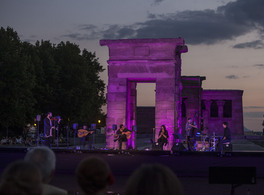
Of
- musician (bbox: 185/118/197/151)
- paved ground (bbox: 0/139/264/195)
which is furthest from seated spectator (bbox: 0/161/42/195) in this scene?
musician (bbox: 185/118/197/151)

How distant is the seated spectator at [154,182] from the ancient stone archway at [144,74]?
25.8 metres

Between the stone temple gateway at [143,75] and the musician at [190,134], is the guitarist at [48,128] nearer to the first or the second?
the stone temple gateway at [143,75]

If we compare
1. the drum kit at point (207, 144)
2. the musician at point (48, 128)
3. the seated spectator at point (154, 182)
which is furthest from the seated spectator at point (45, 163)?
the drum kit at point (207, 144)

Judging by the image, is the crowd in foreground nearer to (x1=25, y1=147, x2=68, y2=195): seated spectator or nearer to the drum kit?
(x1=25, y1=147, x2=68, y2=195): seated spectator

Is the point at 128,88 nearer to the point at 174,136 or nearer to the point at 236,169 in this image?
the point at 174,136

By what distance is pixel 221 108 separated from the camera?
74.4m

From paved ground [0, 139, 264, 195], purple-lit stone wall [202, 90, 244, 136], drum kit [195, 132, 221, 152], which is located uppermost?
purple-lit stone wall [202, 90, 244, 136]

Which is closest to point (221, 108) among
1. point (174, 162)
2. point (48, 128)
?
point (48, 128)

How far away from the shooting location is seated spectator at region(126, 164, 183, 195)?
9.37 ft

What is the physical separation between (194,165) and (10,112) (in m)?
25.0

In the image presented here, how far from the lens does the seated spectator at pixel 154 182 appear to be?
112 inches

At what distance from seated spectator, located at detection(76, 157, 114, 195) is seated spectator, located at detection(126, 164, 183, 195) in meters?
0.73

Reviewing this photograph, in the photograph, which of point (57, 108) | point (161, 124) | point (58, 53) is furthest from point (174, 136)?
point (58, 53)

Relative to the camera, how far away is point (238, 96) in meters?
73.1
